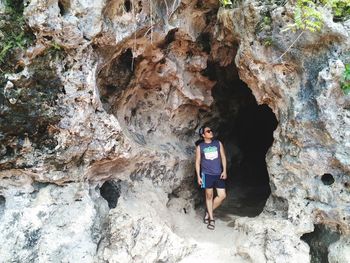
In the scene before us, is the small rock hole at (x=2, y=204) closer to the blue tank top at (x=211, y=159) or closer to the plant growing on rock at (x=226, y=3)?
the blue tank top at (x=211, y=159)

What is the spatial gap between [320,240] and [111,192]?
9.50ft

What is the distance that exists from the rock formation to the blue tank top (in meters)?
0.82

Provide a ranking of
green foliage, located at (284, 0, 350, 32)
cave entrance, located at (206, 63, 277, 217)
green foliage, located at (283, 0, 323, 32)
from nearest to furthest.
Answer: green foliage, located at (283, 0, 323, 32) → green foliage, located at (284, 0, 350, 32) → cave entrance, located at (206, 63, 277, 217)

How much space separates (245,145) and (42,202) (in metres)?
6.20

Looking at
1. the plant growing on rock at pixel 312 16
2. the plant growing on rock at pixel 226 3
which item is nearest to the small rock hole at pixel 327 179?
the plant growing on rock at pixel 312 16

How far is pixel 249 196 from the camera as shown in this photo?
25.5ft

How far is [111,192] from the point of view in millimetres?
5008

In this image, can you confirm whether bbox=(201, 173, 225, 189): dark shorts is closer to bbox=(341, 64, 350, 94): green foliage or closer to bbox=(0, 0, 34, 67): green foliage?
bbox=(341, 64, 350, 94): green foliage

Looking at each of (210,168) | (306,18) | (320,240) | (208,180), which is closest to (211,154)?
(210,168)

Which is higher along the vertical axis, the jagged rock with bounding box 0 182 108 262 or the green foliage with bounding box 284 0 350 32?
the green foliage with bounding box 284 0 350 32

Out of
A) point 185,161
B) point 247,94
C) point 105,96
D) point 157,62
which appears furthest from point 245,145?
point 105,96

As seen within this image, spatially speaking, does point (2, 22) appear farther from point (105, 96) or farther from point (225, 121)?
point (225, 121)

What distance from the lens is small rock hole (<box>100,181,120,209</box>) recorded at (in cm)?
493

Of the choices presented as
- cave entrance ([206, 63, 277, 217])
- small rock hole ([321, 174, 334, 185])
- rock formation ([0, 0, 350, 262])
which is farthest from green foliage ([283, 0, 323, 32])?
cave entrance ([206, 63, 277, 217])
